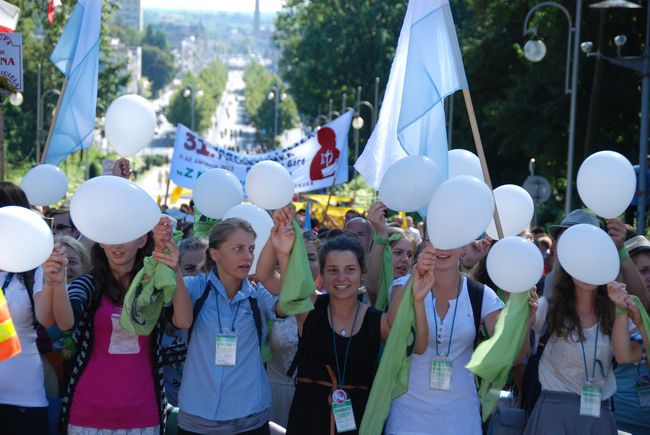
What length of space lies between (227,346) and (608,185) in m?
2.06

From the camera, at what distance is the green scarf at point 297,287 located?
16.9ft

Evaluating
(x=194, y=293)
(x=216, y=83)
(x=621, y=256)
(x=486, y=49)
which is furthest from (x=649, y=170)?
(x=216, y=83)

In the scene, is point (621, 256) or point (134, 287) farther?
point (621, 256)

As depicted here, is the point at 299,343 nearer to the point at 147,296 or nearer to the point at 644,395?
the point at 147,296

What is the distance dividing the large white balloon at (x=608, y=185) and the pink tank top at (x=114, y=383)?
2.35 m

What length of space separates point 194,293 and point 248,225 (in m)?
0.43

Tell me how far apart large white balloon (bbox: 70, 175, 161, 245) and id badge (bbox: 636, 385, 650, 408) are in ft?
9.60

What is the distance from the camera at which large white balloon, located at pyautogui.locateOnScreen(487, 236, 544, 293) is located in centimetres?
499

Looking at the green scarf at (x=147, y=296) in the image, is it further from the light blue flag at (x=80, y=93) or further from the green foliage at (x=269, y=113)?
the green foliage at (x=269, y=113)

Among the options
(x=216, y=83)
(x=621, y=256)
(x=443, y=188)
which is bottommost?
(x=216, y=83)

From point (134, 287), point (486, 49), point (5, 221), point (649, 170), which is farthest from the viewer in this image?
point (486, 49)

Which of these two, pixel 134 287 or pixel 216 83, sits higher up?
pixel 134 287

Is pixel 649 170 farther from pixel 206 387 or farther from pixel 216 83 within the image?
pixel 216 83

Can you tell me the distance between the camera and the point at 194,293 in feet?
17.9
